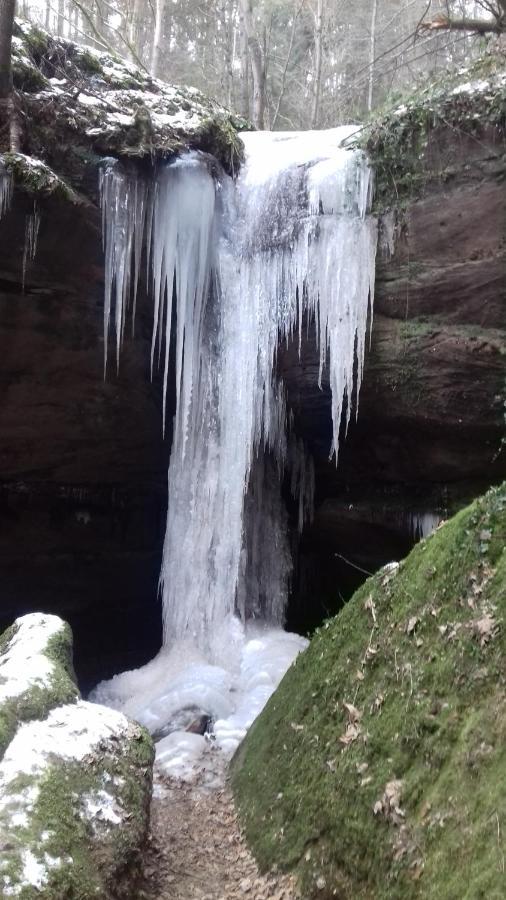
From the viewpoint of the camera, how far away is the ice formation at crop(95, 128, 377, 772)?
27.2 ft

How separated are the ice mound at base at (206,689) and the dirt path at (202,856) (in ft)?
2.89

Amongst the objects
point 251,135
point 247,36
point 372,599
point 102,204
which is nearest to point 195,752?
point 372,599

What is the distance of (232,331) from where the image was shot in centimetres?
909

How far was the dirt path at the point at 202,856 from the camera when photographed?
3326mm

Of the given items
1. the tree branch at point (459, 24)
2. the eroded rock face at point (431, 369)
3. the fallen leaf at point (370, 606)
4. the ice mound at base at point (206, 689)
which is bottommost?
the ice mound at base at point (206, 689)

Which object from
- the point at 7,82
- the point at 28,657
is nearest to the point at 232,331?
the point at 7,82

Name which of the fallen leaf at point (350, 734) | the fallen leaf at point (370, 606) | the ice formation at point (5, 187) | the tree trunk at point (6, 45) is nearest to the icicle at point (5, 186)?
the ice formation at point (5, 187)

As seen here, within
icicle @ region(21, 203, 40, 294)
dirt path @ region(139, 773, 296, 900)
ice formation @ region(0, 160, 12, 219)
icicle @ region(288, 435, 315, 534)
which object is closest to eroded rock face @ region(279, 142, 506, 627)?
icicle @ region(288, 435, 315, 534)

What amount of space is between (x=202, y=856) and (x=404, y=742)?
1548 millimetres

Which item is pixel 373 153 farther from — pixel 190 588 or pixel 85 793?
pixel 85 793

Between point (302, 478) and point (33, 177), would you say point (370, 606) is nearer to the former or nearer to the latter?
point (33, 177)

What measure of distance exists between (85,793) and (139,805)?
0.34 meters

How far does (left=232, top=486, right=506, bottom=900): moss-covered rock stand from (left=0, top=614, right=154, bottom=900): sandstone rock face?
0.74 metres

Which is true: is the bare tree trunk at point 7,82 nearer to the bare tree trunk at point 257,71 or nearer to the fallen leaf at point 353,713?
the fallen leaf at point 353,713
